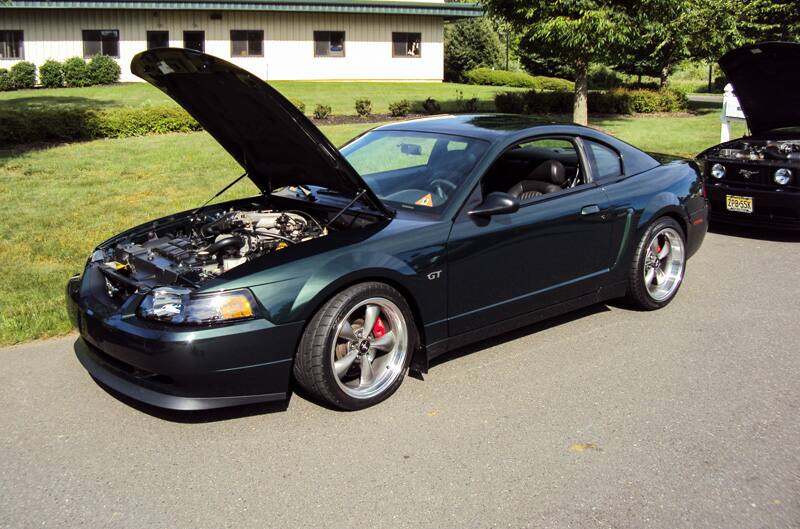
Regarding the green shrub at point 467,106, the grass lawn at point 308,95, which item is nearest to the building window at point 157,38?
the grass lawn at point 308,95

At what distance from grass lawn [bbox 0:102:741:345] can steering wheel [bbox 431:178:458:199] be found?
2.91m

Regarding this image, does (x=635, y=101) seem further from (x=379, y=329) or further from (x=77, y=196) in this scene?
(x=379, y=329)

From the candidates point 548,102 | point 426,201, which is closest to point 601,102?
point 548,102

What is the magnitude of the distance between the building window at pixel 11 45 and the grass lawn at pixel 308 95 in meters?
3.47

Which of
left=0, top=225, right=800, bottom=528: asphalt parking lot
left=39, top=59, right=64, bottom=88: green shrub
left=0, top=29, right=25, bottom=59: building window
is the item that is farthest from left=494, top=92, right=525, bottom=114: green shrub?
left=0, top=29, right=25, bottom=59: building window

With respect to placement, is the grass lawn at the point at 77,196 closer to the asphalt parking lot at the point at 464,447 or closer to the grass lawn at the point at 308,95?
the asphalt parking lot at the point at 464,447

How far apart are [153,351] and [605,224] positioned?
3221 millimetres

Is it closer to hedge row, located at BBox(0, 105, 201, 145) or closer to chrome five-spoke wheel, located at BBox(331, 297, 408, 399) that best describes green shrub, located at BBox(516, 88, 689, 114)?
hedge row, located at BBox(0, 105, 201, 145)

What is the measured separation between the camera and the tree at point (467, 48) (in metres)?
40.7

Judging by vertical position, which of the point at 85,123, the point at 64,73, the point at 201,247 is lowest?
the point at 201,247

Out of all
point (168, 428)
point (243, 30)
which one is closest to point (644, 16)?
point (168, 428)

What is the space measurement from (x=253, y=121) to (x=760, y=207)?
6.01m

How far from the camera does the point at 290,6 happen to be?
106ft

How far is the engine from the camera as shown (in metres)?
4.14
